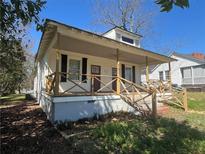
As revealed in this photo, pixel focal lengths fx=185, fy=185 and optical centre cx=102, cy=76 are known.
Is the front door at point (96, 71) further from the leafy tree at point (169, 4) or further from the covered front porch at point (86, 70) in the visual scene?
the leafy tree at point (169, 4)

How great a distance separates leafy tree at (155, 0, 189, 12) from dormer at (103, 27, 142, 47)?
14.3 metres

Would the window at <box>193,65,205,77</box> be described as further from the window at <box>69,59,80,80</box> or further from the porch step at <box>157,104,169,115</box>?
the window at <box>69,59,80,80</box>

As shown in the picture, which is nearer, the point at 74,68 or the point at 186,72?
the point at 74,68

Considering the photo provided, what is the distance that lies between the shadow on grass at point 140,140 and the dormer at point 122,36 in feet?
36.8

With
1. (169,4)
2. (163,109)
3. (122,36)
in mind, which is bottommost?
(163,109)

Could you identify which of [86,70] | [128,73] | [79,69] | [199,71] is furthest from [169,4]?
[199,71]

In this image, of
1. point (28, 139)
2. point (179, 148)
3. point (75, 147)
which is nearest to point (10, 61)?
point (28, 139)

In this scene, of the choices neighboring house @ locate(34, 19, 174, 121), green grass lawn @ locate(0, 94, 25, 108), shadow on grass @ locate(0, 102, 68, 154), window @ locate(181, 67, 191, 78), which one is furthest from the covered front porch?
window @ locate(181, 67, 191, 78)

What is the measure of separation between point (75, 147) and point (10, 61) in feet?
16.0

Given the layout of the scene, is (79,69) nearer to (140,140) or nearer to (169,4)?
(140,140)

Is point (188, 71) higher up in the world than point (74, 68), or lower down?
higher up

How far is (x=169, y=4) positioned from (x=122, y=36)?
15275 mm

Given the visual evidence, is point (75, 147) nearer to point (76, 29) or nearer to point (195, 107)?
point (76, 29)

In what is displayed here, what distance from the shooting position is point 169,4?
6.52 feet
